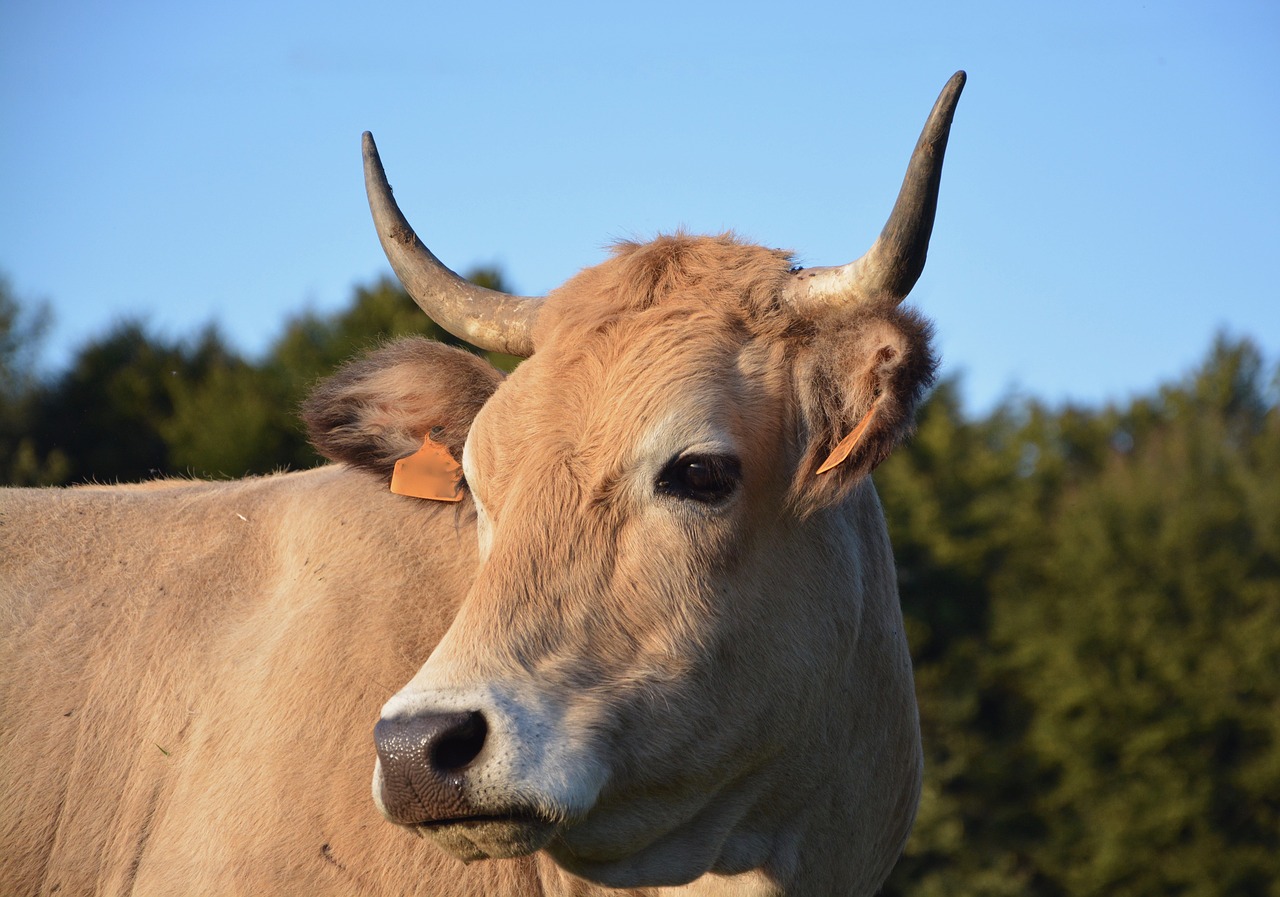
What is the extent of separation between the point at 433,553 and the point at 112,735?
1477 mm

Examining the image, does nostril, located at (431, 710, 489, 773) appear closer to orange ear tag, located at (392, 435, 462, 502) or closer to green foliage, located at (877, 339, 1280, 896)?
orange ear tag, located at (392, 435, 462, 502)

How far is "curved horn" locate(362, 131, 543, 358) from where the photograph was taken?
4922 millimetres

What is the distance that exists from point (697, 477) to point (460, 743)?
1.11m

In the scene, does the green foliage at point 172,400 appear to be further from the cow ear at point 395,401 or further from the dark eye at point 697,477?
the dark eye at point 697,477

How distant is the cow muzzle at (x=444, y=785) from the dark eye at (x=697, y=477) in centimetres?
96

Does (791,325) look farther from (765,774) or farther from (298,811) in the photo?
(298,811)

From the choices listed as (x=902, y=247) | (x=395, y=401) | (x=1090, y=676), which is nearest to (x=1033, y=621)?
(x=1090, y=676)

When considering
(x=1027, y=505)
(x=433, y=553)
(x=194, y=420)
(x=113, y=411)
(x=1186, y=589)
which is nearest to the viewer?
(x=433, y=553)

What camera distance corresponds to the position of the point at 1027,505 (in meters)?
30.1

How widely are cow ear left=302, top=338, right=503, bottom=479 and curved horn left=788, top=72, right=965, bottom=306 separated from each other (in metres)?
1.48

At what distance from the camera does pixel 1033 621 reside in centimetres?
2738

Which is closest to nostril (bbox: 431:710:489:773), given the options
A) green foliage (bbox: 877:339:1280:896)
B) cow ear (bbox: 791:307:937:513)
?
cow ear (bbox: 791:307:937:513)

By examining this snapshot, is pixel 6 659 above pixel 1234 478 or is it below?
below

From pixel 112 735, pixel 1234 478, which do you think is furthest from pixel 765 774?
pixel 1234 478
